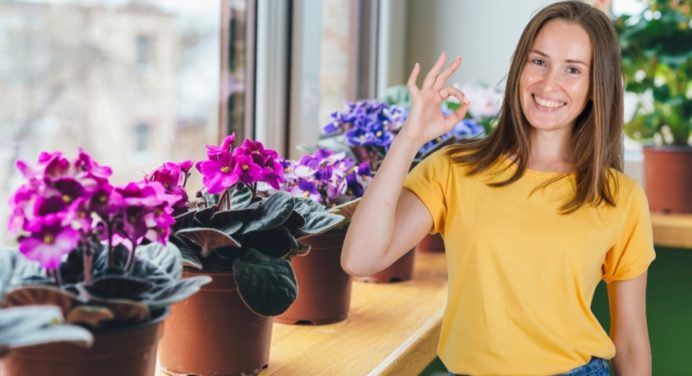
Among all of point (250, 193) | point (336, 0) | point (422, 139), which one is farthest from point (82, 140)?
point (336, 0)

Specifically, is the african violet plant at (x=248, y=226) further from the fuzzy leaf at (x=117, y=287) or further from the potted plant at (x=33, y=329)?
the potted plant at (x=33, y=329)

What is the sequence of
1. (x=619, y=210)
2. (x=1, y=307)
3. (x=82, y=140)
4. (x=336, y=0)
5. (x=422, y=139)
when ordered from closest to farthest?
1. (x=1, y=307)
2. (x=422, y=139)
3. (x=619, y=210)
4. (x=82, y=140)
5. (x=336, y=0)

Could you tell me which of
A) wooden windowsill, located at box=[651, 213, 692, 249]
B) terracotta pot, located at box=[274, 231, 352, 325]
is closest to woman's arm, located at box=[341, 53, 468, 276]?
terracotta pot, located at box=[274, 231, 352, 325]

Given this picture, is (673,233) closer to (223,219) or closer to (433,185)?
(433,185)

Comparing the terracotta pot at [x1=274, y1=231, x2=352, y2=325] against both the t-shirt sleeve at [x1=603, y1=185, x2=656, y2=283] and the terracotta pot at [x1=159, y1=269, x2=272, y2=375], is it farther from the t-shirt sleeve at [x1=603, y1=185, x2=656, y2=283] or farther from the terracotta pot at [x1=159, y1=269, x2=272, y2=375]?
the t-shirt sleeve at [x1=603, y1=185, x2=656, y2=283]

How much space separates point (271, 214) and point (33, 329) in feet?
1.56

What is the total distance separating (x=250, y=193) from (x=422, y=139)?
0.29 m

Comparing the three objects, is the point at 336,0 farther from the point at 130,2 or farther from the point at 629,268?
the point at 629,268

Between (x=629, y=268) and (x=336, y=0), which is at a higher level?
(x=336, y=0)

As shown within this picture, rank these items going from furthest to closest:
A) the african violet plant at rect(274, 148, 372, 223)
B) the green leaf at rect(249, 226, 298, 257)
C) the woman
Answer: the african violet plant at rect(274, 148, 372, 223)
the woman
the green leaf at rect(249, 226, 298, 257)

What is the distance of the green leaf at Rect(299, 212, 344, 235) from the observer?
125cm

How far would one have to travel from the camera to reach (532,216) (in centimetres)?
135

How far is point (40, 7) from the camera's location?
1.37 metres

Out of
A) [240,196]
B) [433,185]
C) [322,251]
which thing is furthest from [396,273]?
[240,196]
